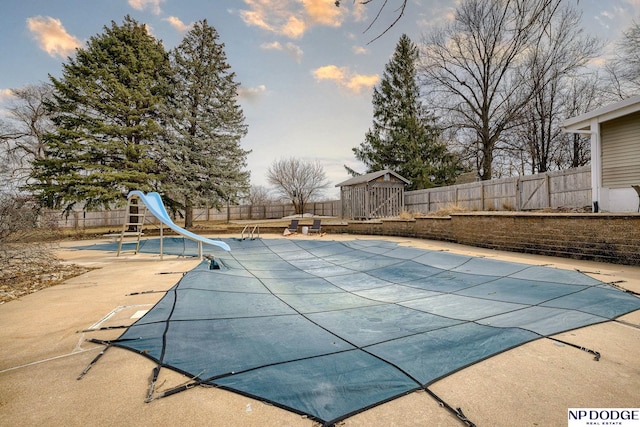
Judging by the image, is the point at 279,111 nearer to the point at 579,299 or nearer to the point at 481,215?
the point at 481,215

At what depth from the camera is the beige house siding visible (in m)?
7.06

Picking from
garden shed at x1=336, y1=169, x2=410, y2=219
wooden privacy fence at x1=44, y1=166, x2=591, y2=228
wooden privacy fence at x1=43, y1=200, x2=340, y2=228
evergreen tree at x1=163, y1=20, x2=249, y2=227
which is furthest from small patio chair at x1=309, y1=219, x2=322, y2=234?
wooden privacy fence at x1=43, y1=200, x2=340, y2=228

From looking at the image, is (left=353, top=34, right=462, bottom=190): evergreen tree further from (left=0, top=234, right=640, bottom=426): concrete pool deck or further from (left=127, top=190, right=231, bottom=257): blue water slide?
(left=0, top=234, right=640, bottom=426): concrete pool deck

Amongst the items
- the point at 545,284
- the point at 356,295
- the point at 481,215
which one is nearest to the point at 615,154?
the point at 481,215

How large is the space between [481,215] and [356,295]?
215 inches

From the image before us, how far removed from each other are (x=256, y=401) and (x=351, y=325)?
1.41 metres

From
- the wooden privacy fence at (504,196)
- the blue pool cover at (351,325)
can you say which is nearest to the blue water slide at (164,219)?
the blue pool cover at (351,325)

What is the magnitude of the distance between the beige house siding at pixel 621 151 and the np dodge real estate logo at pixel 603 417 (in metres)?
8.24

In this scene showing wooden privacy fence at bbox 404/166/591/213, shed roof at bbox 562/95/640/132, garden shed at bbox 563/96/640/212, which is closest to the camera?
shed roof at bbox 562/95/640/132

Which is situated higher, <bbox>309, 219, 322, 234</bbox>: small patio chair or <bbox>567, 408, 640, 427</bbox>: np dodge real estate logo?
<bbox>309, 219, 322, 234</bbox>: small patio chair

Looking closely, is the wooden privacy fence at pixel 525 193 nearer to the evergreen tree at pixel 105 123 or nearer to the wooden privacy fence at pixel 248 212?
the wooden privacy fence at pixel 248 212

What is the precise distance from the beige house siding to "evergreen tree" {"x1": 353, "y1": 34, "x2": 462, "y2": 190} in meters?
10.1

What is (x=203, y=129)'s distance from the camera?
16.3 metres

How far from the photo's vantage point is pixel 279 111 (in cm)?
1383
